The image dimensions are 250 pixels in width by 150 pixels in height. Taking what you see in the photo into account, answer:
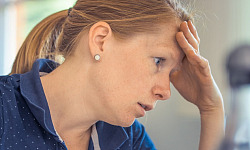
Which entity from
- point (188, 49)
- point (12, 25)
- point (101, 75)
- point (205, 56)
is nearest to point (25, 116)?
point (101, 75)

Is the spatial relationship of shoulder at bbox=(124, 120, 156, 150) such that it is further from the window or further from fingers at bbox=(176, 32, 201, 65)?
the window

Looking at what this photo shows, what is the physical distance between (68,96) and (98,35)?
0.57 ft

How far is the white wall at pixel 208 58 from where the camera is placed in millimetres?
997

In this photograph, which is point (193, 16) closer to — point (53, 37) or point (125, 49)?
point (125, 49)

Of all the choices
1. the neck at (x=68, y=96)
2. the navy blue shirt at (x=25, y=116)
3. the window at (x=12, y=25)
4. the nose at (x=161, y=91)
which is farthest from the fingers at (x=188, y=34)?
the window at (x=12, y=25)

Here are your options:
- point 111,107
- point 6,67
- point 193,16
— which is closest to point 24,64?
point 111,107

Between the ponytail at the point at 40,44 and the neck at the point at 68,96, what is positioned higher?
the ponytail at the point at 40,44

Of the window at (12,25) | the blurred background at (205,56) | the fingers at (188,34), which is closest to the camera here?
the fingers at (188,34)

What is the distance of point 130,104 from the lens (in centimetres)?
80

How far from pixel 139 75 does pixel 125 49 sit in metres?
0.07

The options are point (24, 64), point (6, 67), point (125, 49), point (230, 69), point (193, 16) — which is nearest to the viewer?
point (230, 69)

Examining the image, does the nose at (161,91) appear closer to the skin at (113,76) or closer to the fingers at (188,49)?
the skin at (113,76)

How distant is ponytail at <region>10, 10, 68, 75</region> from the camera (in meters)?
1.05

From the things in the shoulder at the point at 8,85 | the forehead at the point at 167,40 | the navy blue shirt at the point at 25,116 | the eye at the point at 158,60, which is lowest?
the navy blue shirt at the point at 25,116
